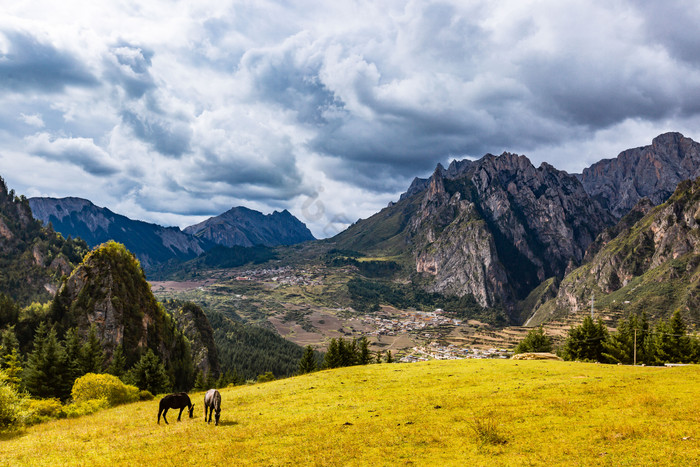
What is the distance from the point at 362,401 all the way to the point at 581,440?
70.0 feet

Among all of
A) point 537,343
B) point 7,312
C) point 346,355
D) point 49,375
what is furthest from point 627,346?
point 7,312

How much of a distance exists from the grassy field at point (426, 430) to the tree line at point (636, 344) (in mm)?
52479

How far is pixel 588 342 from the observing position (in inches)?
3457

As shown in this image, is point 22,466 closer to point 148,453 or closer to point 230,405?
point 148,453

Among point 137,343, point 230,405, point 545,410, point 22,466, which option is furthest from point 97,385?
point 137,343

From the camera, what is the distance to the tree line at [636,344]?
80.0 m

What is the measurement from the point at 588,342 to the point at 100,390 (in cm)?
10185

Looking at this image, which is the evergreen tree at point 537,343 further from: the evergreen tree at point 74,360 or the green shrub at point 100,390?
the evergreen tree at point 74,360

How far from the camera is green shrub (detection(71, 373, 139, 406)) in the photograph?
48.2 meters

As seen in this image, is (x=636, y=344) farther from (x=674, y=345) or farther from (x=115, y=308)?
(x=115, y=308)

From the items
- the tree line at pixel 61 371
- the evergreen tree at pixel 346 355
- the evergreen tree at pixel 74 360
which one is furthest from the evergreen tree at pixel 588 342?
the evergreen tree at pixel 74 360

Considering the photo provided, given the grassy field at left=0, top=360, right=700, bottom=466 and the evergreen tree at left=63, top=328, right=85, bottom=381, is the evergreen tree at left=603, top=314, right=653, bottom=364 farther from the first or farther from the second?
the evergreen tree at left=63, top=328, right=85, bottom=381

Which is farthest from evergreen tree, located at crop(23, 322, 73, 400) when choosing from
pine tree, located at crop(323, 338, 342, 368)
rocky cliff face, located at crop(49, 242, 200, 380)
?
pine tree, located at crop(323, 338, 342, 368)

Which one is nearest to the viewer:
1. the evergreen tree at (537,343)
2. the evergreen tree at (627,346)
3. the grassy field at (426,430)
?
the grassy field at (426,430)
